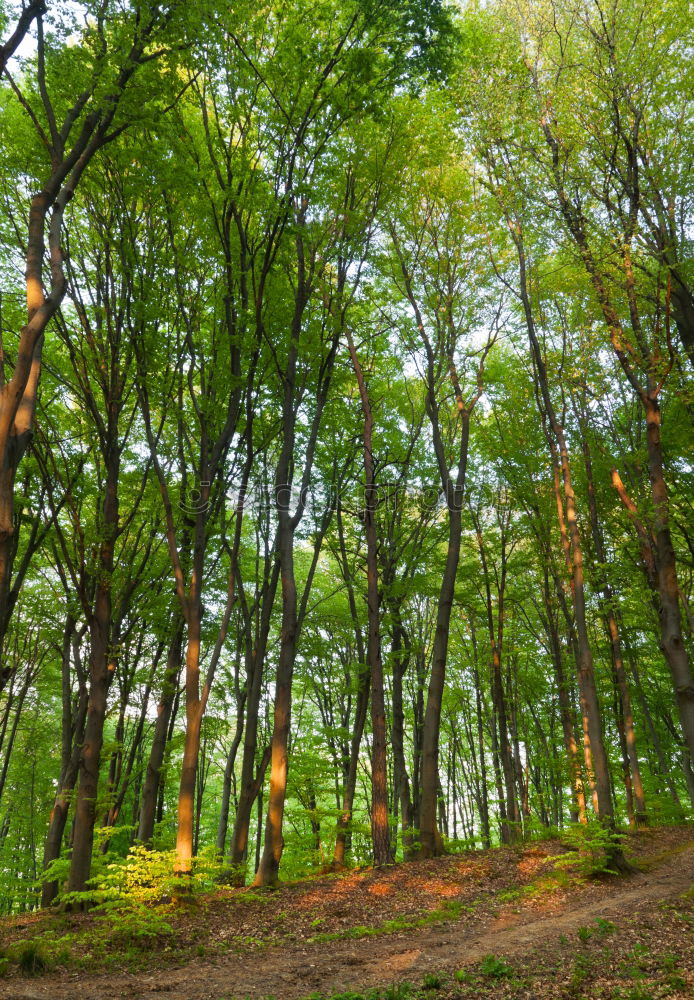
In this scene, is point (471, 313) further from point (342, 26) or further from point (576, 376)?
point (342, 26)

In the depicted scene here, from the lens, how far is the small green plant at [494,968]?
5055mm

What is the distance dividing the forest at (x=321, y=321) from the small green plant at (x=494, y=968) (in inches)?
152

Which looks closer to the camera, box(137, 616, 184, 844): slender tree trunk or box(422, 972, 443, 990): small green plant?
box(422, 972, 443, 990): small green plant

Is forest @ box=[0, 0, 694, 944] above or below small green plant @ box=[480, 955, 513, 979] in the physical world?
above

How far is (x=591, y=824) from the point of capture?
8633mm

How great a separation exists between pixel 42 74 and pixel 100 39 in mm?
962

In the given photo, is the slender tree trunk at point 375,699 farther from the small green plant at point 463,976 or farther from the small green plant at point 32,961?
the small green plant at point 32,961

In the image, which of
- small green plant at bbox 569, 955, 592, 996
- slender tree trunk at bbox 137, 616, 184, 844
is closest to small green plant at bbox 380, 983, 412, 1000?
small green plant at bbox 569, 955, 592, 996

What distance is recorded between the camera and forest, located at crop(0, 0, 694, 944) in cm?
846

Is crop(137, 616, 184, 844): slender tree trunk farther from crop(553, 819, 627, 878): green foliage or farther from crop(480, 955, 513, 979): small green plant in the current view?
crop(480, 955, 513, 979): small green plant

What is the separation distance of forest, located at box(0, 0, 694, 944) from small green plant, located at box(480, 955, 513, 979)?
3.86 meters

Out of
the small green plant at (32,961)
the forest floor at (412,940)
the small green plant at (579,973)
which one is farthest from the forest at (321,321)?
the small green plant at (579,973)

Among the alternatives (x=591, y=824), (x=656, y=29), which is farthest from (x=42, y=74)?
(x=591, y=824)

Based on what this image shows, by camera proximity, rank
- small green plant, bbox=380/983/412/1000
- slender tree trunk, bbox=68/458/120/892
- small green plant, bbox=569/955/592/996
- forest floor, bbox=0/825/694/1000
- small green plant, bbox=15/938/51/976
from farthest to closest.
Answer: slender tree trunk, bbox=68/458/120/892, small green plant, bbox=15/938/51/976, forest floor, bbox=0/825/694/1000, small green plant, bbox=380/983/412/1000, small green plant, bbox=569/955/592/996
